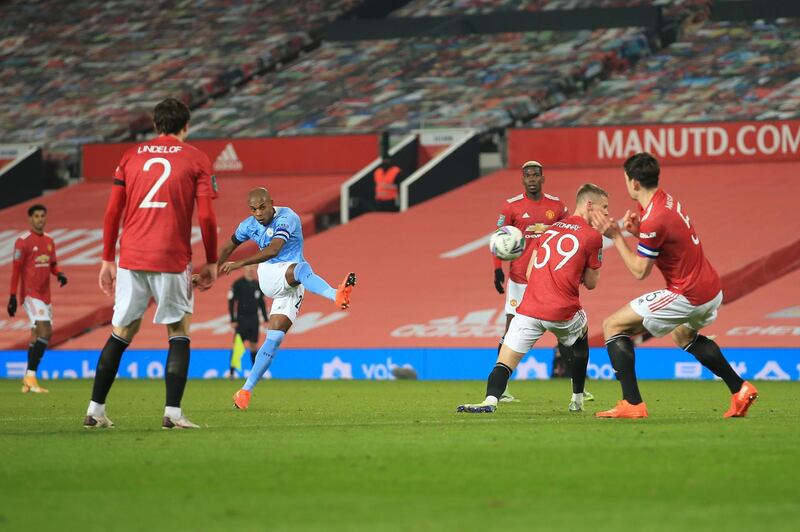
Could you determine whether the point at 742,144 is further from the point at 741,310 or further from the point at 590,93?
the point at 741,310

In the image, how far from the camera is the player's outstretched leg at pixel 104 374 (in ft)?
31.8

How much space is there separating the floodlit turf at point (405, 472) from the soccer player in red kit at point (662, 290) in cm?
39

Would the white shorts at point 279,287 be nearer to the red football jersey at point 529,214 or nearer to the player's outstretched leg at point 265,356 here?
the player's outstretched leg at point 265,356

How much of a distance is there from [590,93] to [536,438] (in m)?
23.8

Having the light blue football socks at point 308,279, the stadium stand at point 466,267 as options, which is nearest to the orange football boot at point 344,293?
the light blue football socks at point 308,279

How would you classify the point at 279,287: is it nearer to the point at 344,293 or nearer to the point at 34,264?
the point at 344,293

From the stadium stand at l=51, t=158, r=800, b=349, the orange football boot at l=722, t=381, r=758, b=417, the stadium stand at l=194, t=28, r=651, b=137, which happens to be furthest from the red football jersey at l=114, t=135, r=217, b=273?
the stadium stand at l=194, t=28, r=651, b=137

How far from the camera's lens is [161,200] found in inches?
380

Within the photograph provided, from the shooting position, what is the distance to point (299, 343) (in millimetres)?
24438

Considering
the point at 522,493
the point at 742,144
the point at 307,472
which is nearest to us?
the point at 522,493

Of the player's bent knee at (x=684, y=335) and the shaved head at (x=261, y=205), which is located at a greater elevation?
the shaved head at (x=261, y=205)

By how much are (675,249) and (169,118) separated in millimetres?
3750

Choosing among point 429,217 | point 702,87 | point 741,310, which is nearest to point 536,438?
point 741,310

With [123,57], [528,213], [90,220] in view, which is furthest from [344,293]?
[123,57]
